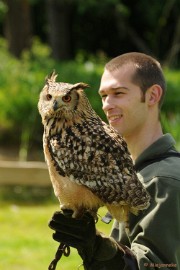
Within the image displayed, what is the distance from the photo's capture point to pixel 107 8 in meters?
19.8

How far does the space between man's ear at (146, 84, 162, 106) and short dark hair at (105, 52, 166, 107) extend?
20mm

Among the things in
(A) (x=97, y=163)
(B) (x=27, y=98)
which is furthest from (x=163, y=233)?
(B) (x=27, y=98)

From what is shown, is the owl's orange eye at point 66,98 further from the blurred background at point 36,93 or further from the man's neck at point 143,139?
the blurred background at point 36,93

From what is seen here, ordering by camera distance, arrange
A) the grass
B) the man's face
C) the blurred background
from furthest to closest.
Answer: the blurred background < the grass < the man's face

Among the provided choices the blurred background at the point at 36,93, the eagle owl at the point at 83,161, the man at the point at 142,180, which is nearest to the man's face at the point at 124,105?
the man at the point at 142,180

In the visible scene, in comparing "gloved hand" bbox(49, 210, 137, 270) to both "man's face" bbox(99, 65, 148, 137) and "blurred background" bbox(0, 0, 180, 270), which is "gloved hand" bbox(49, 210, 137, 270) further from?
"blurred background" bbox(0, 0, 180, 270)

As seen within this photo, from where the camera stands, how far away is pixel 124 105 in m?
2.99

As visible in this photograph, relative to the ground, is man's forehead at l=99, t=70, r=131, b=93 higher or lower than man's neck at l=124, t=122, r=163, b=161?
higher

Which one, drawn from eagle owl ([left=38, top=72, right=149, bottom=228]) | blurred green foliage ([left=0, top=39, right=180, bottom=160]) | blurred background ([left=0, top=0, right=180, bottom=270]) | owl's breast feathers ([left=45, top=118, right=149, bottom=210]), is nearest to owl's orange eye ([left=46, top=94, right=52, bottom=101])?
eagle owl ([left=38, top=72, right=149, bottom=228])

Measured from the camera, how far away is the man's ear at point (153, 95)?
121 inches

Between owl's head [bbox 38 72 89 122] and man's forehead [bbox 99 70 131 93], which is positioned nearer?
owl's head [bbox 38 72 89 122]

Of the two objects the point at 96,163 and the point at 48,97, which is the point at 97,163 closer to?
the point at 96,163

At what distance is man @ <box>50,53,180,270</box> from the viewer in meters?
2.71

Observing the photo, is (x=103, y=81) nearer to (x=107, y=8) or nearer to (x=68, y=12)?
(x=107, y=8)
